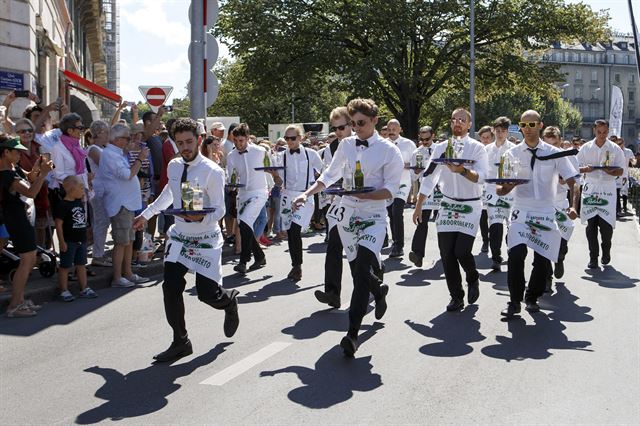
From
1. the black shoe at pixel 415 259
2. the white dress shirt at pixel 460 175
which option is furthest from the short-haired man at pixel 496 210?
the white dress shirt at pixel 460 175

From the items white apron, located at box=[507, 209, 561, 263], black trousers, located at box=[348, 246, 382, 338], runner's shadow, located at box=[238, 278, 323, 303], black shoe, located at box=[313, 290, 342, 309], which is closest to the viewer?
black trousers, located at box=[348, 246, 382, 338]

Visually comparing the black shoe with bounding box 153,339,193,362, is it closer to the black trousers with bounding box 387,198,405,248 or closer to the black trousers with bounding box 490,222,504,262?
the black trousers with bounding box 490,222,504,262

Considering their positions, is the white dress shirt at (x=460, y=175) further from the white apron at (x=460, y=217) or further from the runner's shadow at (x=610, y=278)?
the runner's shadow at (x=610, y=278)

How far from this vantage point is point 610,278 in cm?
1096

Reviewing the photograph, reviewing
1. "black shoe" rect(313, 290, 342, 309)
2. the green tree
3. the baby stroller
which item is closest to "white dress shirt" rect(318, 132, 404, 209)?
"black shoe" rect(313, 290, 342, 309)

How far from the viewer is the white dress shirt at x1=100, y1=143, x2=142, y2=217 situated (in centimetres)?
995

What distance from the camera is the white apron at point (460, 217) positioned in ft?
27.8

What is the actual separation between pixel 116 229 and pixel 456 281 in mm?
4172

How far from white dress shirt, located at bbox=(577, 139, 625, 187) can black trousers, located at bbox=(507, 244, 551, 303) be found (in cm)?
407

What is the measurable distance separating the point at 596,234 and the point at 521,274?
4.34 metres

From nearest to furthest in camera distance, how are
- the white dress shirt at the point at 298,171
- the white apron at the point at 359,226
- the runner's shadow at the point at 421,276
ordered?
the white apron at the point at 359,226 < the runner's shadow at the point at 421,276 < the white dress shirt at the point at 298,171

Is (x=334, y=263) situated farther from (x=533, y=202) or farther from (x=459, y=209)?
(x=533, y=202)

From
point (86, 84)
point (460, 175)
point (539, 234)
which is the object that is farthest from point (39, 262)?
point (86, 84)

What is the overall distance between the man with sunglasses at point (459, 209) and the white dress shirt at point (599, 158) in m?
3.88
